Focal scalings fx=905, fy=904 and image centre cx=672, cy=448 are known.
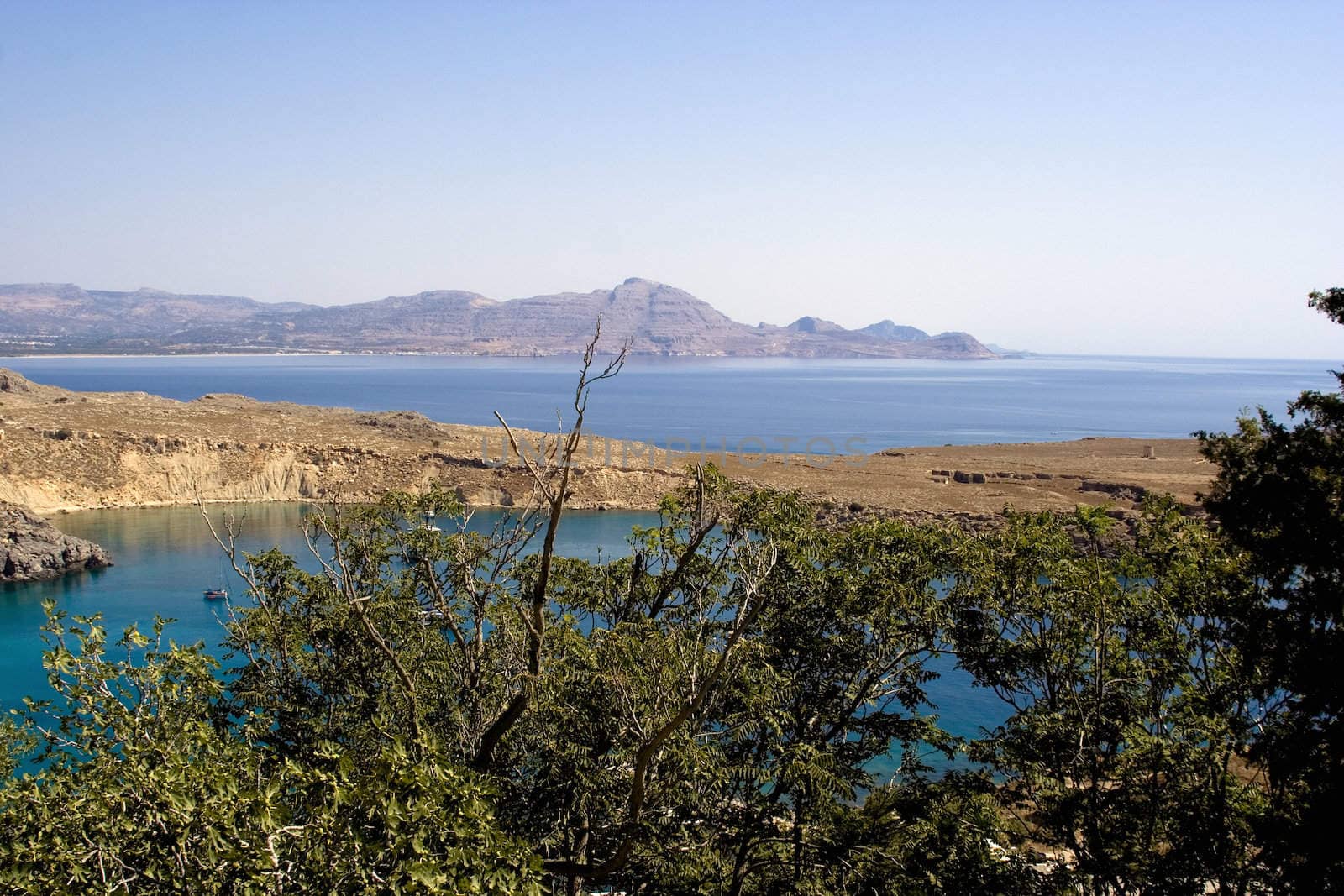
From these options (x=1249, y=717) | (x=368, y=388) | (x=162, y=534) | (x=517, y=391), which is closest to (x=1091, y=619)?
(x=1249, y=717)

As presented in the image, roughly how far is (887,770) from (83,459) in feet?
153

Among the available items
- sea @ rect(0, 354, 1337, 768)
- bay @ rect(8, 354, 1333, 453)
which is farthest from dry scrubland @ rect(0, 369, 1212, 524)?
bay @ rect(8, 354, 1333, 453)

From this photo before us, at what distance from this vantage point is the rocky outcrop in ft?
113

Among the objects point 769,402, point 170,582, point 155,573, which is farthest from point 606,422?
point 170,582

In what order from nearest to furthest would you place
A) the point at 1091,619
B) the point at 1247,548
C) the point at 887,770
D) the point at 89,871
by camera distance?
1. the point at 89,871
2. the point at 1247,548
3. the point at 1091,619
4. the point at 887,770

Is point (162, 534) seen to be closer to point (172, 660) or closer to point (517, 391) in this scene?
point (172, 660)

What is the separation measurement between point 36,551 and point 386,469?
19894 mm

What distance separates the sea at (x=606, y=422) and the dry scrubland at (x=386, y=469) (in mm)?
2448

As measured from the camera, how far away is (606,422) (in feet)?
338

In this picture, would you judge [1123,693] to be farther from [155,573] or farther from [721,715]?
[155,573]

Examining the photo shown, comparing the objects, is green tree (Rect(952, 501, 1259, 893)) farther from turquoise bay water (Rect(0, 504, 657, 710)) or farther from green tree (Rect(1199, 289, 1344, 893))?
turquoise bay water (Rect(0, 504, 657, 710))

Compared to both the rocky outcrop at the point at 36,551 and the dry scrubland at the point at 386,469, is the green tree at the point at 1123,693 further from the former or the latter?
the rocky outcrop at the point at 36,551

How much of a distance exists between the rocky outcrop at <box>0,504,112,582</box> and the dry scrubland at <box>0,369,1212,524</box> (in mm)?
5924

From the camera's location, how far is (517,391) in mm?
146875
